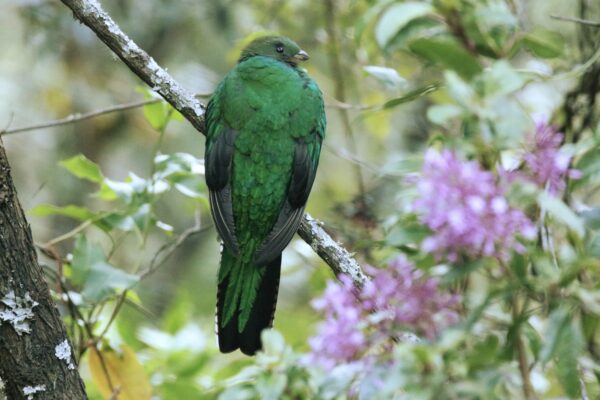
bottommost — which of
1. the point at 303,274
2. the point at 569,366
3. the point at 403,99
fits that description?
the point at 569,366

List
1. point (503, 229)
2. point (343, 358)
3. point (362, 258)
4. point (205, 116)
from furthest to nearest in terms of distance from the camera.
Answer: point (362, 258), point (205, 116), point (343, 358), point (503, 229)

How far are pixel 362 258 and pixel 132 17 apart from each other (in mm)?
2944

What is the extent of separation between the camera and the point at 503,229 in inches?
64.0

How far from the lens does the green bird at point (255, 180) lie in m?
3.50

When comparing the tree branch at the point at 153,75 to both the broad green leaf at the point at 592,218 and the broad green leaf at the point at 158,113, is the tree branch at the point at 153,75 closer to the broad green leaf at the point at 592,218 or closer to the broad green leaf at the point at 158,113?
the broad green leaf at the point at 158,113

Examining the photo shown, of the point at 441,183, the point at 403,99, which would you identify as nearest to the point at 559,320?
the point at 441,183


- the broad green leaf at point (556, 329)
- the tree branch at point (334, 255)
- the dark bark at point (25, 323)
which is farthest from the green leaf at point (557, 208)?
the dark bark at point (25, 323)

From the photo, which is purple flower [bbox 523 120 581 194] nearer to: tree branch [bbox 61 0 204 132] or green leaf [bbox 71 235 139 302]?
tree branch [bbox 61 0 204 132]

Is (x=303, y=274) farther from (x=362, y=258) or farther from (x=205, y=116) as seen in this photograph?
(x=205, y=116)

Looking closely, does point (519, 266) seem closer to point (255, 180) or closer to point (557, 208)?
point (557, 208)

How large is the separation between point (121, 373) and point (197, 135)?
14.5ft

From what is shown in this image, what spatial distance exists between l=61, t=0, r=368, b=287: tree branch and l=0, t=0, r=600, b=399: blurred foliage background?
17 centimetres

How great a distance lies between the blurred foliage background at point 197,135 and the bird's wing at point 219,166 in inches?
3.2

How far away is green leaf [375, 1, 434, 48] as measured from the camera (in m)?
2.86
